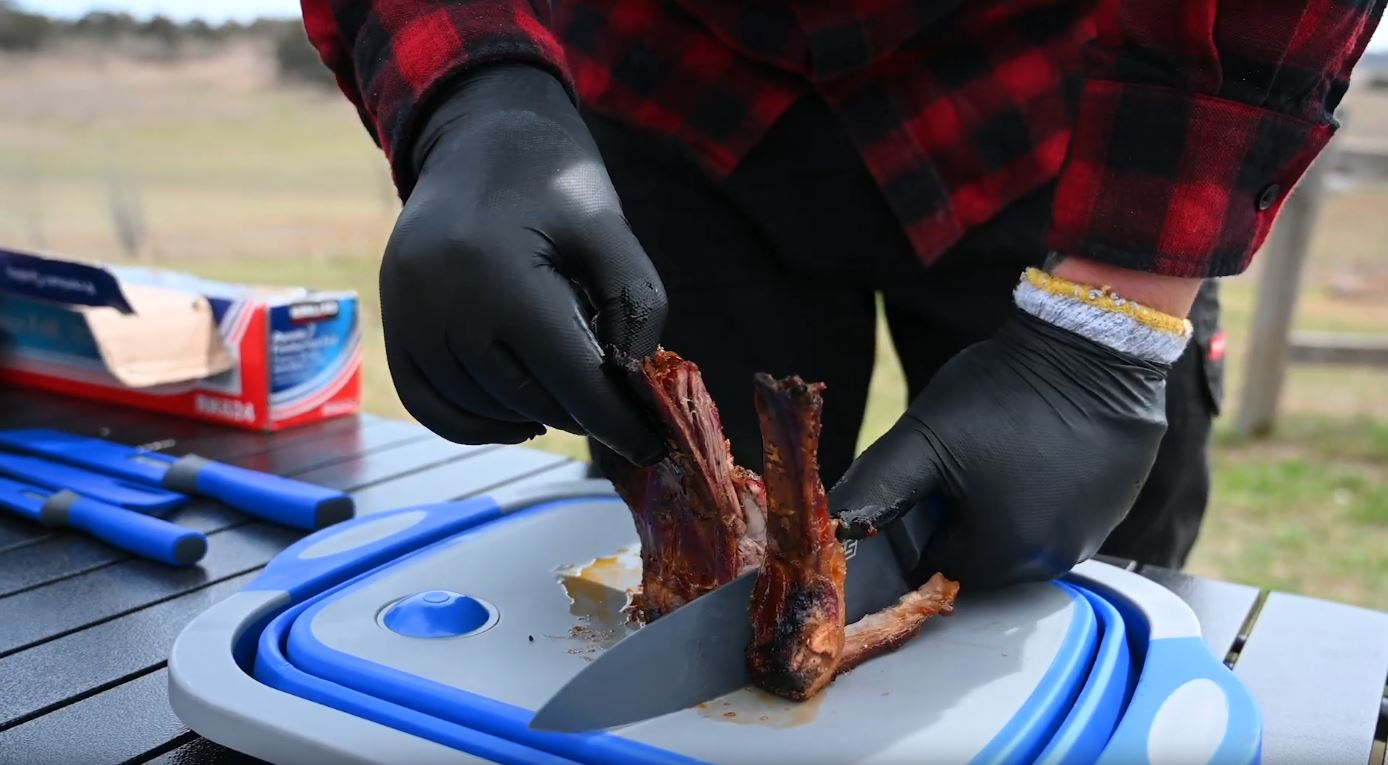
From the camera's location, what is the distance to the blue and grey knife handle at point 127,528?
143 centimetres

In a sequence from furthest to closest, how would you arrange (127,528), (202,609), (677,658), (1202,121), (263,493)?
(263,493), (127,528), (202,609), (1202,121), (677,658)

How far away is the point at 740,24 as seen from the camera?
147cm

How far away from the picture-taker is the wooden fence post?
4.82 meters

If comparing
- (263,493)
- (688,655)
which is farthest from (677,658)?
(263,493)

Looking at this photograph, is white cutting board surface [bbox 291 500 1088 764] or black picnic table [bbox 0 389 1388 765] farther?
black picnic table [bbox 0 389 1388 765]

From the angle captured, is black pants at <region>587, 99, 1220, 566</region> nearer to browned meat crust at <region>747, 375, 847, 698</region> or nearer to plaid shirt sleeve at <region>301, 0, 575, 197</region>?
plaid shirt sleeve at <region>301, 0, 575, 197</region>

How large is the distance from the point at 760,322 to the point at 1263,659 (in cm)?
81

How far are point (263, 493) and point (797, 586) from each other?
912 mm

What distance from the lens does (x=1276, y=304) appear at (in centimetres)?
497

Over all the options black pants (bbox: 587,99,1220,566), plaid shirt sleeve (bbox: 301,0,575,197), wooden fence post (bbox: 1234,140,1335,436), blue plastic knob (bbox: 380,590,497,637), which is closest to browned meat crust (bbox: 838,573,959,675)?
blue plastic knob (bbox: 380,590,497,637)

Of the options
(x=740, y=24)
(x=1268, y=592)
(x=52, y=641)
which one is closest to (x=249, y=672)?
(x=52, y=641)

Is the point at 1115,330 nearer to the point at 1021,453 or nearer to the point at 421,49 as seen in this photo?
the point at 1021,453

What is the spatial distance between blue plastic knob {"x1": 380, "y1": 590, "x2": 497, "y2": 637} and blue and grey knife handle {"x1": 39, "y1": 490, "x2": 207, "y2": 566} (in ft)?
1.35

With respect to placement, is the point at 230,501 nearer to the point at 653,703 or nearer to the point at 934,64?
the point at 653,703
